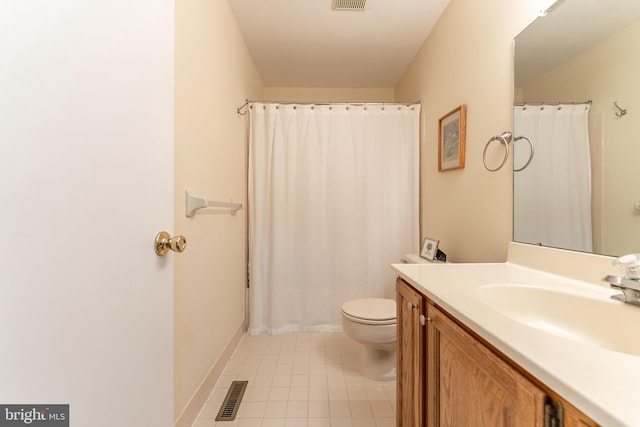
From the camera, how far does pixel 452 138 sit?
5.68 ft

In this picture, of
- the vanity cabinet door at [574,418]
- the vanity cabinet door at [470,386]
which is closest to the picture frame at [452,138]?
the vanity cabinet door at [470,386]

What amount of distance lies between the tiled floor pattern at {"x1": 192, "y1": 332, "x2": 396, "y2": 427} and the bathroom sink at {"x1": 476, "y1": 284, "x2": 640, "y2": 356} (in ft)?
2.98

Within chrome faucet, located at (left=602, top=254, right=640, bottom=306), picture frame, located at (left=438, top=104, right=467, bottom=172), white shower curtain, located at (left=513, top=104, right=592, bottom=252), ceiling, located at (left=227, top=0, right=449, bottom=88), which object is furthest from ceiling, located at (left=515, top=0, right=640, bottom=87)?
ceiling, located at (left=227, top=0, right=449, bottom=88)

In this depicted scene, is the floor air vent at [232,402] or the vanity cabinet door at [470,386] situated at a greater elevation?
the vanity cabinet door at [470,386]

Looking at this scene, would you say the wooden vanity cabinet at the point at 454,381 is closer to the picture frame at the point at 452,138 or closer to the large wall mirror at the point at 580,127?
the large wall mirror at the point at 580,127

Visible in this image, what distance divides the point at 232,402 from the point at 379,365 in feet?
2.89

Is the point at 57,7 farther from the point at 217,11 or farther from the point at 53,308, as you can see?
the point at 217,11

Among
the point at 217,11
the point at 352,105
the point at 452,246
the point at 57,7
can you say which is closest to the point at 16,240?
the point at 57,7

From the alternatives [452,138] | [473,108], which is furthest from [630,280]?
[452,138]

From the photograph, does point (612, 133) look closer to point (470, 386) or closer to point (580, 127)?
point (580, 127)

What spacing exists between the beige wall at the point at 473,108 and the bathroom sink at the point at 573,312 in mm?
457

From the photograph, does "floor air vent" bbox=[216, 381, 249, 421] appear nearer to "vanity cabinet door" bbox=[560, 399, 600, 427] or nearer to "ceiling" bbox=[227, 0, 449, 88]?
"vanity cabinet door" bbox=[560, 399, 600, 427]

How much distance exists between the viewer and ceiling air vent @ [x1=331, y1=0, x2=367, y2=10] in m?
1.74

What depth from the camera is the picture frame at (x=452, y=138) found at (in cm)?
159
